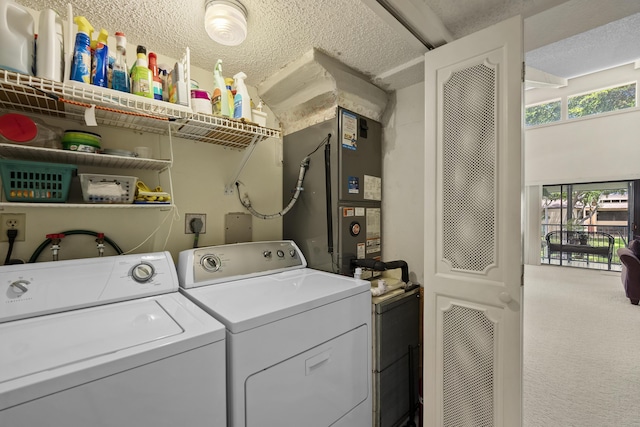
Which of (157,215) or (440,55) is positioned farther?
(157,215)

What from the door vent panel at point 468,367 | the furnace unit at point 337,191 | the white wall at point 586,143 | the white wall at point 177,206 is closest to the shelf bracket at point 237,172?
the white wall at point 177,206

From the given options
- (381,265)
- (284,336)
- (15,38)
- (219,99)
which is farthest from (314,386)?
(15,38)

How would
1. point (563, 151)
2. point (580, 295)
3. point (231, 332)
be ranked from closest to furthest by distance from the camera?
point (231, 332)
point (580, 295)
point (563, 151)

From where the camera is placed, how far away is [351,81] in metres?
1.87

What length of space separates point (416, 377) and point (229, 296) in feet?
4.68

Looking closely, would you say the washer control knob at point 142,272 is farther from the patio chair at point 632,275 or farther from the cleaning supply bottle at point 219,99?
the patio chair at point 632,275

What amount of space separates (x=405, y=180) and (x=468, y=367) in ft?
4.10

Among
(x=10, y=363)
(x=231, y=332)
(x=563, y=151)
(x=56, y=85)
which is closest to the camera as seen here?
(x=10, y=363)

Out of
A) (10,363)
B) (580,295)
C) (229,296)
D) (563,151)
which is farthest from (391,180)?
(563,151)

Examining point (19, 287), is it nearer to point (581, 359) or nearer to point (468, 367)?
point (468, 367)

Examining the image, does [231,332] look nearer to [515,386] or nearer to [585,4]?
[515,386]

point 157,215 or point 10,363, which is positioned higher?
point 157,215

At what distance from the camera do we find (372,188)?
211 centimetres

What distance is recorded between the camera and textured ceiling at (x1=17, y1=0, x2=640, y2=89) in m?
1.29
